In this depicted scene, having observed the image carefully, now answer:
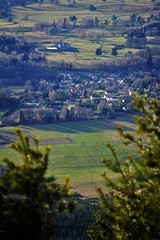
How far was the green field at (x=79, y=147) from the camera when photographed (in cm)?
3747

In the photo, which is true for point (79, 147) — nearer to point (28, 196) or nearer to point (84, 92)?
point (84, 92)

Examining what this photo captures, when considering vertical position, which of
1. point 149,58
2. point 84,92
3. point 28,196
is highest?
point 28,196

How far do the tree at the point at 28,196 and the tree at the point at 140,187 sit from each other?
1.02 metres

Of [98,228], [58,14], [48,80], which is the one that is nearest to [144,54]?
[48,80]

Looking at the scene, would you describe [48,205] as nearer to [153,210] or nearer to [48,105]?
[153,210]

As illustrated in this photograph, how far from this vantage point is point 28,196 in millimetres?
8797

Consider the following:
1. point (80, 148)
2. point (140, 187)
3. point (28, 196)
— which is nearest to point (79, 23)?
point (80, 148)

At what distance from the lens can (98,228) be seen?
1214 centimetres

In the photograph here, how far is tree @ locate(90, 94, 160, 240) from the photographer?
966 centimetres

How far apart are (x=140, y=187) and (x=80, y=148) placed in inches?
1306

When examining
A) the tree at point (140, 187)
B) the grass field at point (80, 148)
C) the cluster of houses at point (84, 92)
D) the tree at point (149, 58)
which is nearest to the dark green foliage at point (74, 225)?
the grass field at point (80, 148)

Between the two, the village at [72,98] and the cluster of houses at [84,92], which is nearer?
the village at [72,98]

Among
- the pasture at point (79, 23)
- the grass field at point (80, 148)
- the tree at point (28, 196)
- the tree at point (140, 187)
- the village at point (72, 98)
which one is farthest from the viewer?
the pasture at point (79, 23)

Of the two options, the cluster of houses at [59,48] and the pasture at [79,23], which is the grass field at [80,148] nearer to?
the pasture at [79,23]
